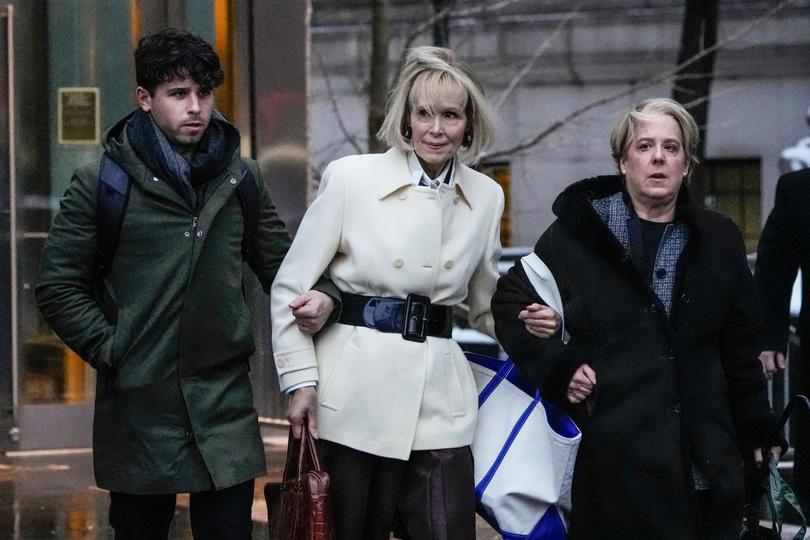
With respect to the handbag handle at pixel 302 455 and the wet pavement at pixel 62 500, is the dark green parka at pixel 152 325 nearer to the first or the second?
the handbag handle at pixel 302 455

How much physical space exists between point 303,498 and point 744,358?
1.32 metres

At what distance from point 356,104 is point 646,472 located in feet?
53.0

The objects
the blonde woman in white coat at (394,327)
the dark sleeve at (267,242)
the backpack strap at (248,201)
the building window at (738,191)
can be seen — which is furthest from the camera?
the building window at (738,191)

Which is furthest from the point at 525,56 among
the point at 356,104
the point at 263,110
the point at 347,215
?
the point at 347,215

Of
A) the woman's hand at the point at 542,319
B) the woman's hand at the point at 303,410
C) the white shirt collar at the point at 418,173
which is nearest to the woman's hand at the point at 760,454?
the woman's hand at the point at 542,319

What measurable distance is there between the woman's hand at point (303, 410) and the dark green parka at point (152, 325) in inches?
8.7

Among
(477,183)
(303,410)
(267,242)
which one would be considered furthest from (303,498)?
A: (477,183)

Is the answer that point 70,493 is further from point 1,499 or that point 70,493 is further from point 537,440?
point 537,440

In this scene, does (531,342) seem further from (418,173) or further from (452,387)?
(418,173)

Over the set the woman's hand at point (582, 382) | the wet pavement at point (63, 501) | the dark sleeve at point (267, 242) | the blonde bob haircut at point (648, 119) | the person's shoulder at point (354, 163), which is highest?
the blonde bob haircut at point (648, 119)

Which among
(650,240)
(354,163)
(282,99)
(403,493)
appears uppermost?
(282,99)

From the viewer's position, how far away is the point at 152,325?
4.55 metres

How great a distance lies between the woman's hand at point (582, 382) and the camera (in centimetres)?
441

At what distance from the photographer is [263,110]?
27.7 ft
